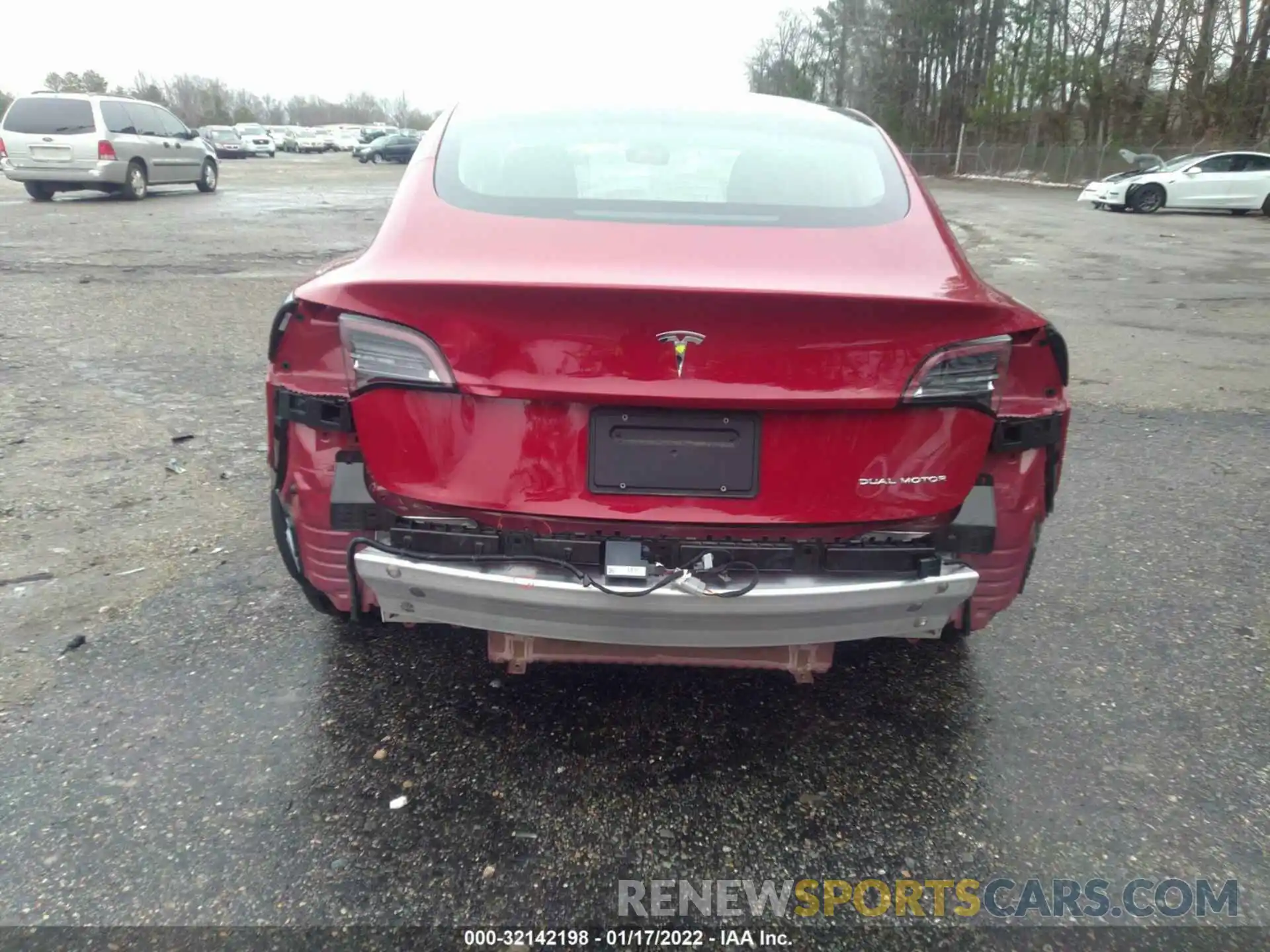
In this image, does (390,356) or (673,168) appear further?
(673,168)

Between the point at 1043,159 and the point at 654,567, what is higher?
the point at 654,567

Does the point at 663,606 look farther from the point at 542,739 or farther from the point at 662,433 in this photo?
the point at 542,739

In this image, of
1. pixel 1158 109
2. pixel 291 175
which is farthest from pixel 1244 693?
pixel 1158 109

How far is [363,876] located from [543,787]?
504 millimetres

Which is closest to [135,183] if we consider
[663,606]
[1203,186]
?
[663,606]

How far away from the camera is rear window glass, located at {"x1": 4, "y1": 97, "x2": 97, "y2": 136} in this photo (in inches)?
638

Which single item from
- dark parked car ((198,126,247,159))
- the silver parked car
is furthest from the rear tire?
dark parked car ((198,126,247,159))

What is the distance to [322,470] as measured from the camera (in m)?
2.31

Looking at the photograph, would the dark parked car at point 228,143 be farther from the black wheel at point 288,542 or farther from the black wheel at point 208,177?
the black wheel at point 288,542

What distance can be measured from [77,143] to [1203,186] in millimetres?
24507

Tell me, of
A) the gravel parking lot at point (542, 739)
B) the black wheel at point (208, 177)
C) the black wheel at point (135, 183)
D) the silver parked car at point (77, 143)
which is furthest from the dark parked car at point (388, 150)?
the gravel parking lot at point (542, 739)

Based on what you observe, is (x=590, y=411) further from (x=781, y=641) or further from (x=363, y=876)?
(x=363, y=876)

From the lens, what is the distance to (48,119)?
16.2 metres

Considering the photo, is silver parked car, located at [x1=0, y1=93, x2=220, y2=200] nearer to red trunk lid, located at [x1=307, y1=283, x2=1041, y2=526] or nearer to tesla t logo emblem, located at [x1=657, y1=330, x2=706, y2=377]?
red trunk lid, located at [x1=307, y1=283, x2=1041, y2=526]
